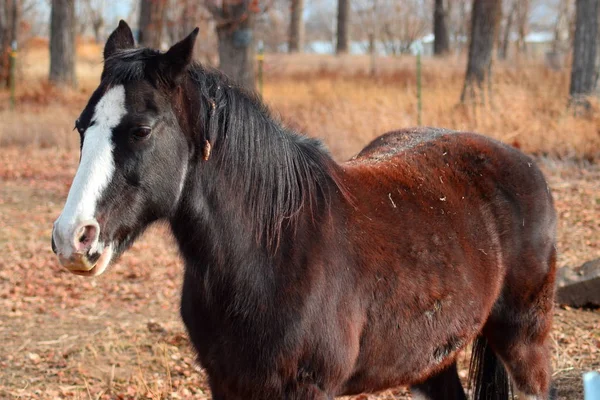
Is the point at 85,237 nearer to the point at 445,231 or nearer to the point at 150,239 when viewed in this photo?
the point at 445,231

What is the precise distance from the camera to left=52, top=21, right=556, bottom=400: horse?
2660 millimetres

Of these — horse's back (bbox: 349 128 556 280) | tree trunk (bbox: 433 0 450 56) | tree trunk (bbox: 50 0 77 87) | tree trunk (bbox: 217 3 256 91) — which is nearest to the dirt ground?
horse's back (bbox: 349 128 556 280)

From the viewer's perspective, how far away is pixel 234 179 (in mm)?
2918

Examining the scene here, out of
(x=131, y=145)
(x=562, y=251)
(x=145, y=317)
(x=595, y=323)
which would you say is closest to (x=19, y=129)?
(x=145, y=317)

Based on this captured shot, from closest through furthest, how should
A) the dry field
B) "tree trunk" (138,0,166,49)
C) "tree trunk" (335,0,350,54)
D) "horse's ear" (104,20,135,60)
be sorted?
"horse's ear" (104,20,135,60), the dry field, "tree trunk" (138,0,166,49), "tree trunk" (335,0,350,54)

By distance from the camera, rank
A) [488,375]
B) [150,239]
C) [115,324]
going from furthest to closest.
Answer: [150,239]
[115,324]
[488,375]

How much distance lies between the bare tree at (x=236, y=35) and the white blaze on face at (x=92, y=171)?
35.5ft

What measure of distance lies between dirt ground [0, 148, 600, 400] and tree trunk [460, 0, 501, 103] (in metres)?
5.26

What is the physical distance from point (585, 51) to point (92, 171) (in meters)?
12.0

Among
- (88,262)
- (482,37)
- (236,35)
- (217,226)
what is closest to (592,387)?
(217,226)

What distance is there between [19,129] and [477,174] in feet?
47.1

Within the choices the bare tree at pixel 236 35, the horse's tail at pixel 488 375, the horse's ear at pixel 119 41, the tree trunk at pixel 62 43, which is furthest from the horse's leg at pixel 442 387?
the tree trunk at pixel 62 43

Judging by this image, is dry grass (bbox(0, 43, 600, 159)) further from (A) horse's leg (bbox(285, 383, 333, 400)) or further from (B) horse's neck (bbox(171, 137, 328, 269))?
(A) horse's leg (bbox(285, 383, 333, 400))

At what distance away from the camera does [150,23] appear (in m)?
Answer: 16.2
